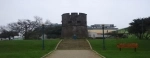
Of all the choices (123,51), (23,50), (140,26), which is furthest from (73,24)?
(123,51)

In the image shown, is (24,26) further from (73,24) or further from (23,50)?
Result: (23,50)

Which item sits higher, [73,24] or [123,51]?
[73,24]

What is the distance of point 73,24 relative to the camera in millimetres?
42281

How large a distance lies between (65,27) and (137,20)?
45.7ft

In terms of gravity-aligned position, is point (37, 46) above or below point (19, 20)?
below

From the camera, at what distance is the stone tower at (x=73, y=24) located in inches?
1661

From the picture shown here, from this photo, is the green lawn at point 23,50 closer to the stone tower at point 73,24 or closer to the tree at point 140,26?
the stone tower at point 73,24

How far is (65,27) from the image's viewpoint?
42.6 m

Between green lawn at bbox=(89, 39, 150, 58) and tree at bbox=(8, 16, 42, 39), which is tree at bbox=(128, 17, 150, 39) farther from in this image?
tree at bbox=(8, 16, 42, 39)

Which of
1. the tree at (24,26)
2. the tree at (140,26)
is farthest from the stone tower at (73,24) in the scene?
the tree at (24,26)

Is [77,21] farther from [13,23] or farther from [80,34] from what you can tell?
[13,23]

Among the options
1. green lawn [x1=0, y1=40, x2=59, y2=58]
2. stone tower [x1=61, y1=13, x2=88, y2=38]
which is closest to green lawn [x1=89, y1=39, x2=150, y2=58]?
green lawn [x1=0, y1=40, x2=59, y2=58]

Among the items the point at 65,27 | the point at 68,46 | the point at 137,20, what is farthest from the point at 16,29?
the point at 68,46

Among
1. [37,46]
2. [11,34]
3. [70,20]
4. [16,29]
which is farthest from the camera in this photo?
[11,34]
